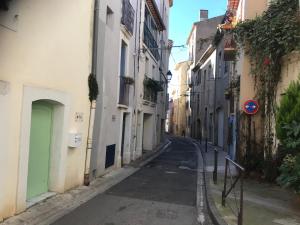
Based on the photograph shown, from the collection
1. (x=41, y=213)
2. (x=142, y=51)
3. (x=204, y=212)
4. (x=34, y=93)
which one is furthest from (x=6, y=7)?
(x=142, y=51)

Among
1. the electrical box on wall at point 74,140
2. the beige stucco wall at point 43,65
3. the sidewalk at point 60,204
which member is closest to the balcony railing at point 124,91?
the sidewalk at point 60,204

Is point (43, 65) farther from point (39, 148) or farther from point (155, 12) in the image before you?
point (155, 12)

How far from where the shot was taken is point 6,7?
648 cm

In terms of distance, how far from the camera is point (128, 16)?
15.8 meters

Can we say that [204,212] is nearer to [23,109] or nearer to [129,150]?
[23,109]

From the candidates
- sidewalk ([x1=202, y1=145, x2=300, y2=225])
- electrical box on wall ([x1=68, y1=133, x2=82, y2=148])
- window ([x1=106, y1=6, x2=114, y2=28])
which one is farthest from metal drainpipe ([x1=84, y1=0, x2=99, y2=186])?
sidewalk ([x1=202, y1=145, x2=300, y2=225])

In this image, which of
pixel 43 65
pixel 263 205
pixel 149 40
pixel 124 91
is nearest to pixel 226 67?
pixel 149 40

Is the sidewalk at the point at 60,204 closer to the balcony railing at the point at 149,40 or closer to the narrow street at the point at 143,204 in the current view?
the narrow street at the point at 143,204

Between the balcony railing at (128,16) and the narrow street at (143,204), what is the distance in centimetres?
506

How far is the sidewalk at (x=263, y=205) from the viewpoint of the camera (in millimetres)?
7926

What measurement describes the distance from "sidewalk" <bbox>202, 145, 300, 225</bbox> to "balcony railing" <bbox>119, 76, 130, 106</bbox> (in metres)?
4.65

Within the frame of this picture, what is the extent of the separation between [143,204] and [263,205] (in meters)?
2.47

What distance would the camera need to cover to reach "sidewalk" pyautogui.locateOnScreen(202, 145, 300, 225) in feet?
26.0

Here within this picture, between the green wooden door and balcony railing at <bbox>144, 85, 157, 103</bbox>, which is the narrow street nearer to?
the green wooden door
